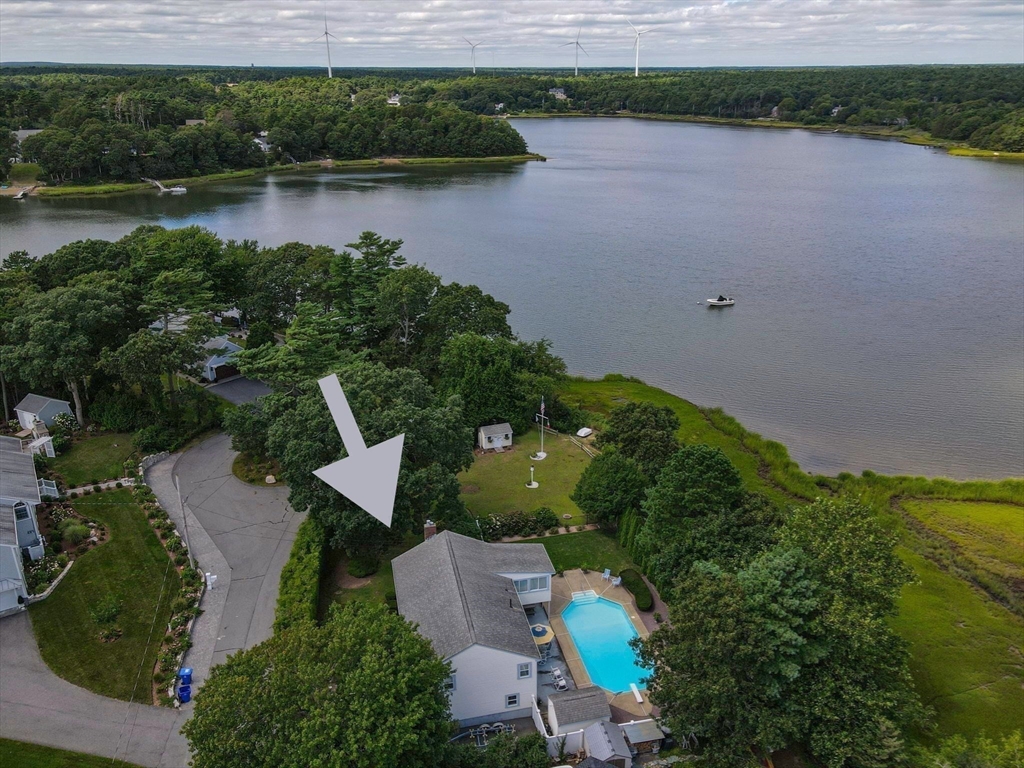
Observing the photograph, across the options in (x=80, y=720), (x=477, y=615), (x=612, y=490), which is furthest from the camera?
(x=612, y=490)

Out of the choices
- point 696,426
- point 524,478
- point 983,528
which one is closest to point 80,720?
point 524,478

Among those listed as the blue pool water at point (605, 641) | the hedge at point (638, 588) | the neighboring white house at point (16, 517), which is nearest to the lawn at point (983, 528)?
the hedge at point (638, 588)

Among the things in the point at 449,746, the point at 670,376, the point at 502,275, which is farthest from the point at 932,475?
the point at 502,275

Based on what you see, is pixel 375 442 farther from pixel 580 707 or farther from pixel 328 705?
pixel 580 707

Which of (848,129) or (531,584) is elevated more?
(531,584)

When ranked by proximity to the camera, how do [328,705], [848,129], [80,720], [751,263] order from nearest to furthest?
[328,705] → [80,720] → [751,263] → [848,129]

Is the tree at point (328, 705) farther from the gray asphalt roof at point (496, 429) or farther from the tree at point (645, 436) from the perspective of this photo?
the gray asphalt roof at point (496, 429)

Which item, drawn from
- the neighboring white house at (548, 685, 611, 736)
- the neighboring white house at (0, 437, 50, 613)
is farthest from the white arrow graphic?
the neighboring white house at (0, 437, 50, 613)

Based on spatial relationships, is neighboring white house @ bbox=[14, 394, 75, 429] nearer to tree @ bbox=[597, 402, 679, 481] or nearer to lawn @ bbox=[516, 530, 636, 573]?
lawn @ bbox=[516, 530, 636, 573]
